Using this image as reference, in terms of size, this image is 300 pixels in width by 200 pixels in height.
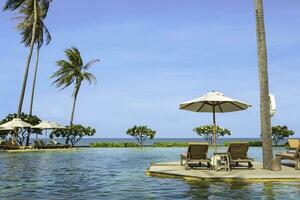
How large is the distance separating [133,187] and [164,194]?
60.7 inches

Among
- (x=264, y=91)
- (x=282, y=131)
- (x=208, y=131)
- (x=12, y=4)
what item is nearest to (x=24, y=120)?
(x=12, y=4)

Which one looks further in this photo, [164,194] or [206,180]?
[206,180]

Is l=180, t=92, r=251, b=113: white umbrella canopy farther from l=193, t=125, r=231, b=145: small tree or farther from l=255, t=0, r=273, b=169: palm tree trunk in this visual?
l=193, t=125, r=231, b=145: small tree

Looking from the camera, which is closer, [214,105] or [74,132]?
[214,105]

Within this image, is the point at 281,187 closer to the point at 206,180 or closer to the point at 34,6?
the point at 206,180

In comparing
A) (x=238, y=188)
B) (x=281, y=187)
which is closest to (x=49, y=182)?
(x=238, y=188)

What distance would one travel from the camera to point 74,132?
45.8 m

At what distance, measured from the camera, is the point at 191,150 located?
44.2ft

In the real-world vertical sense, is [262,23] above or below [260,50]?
above

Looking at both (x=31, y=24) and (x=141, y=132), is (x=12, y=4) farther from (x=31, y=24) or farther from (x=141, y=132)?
(x=141, y=132)

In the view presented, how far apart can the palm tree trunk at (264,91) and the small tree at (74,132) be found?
33758 millimetres

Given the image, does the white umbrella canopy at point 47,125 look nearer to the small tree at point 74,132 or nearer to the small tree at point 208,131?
the small tree at point 74,132

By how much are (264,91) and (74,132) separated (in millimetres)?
34369

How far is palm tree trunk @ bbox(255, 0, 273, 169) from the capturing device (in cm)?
1400
